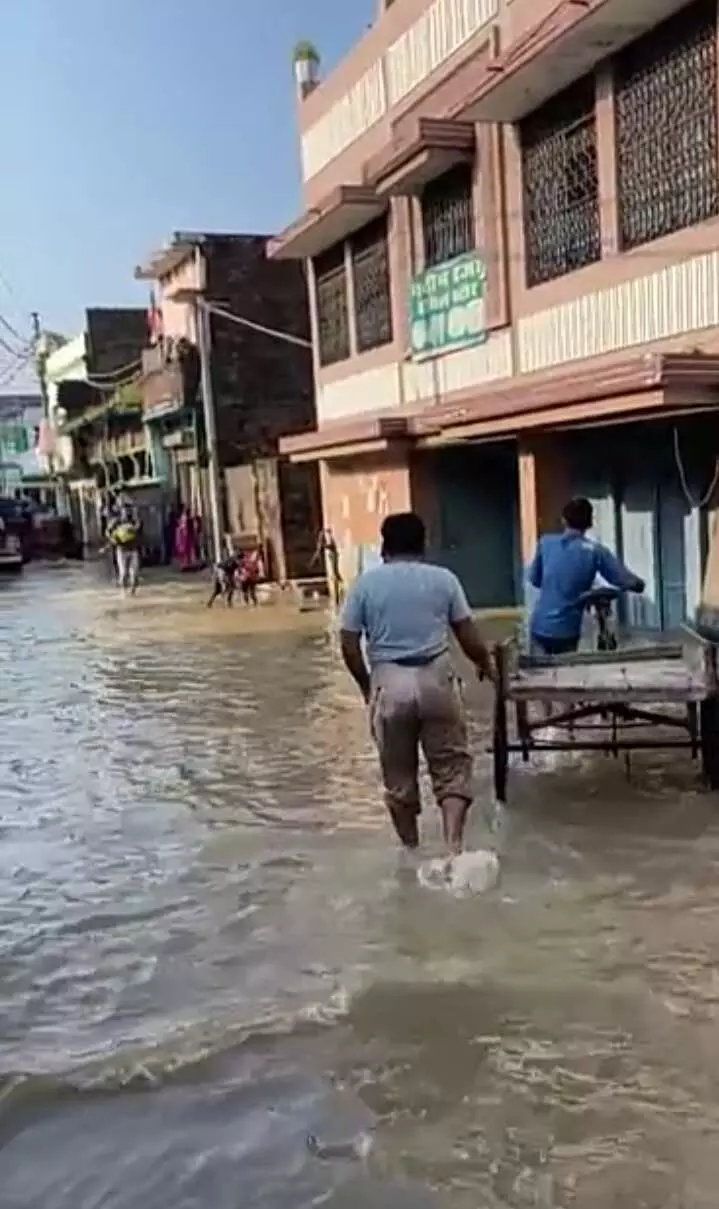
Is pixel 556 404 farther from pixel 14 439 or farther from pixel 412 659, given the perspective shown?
pixel 14 439

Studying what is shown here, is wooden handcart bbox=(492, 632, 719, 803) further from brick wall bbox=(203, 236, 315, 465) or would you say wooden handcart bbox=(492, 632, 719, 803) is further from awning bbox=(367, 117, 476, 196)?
brick wall bbox=(203, 236, 315, 465)

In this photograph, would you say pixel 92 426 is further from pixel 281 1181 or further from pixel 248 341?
pixel 281 1181

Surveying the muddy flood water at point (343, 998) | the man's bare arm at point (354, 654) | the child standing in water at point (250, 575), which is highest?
the man's bare arm at point (354, 654)

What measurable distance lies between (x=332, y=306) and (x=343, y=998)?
17.2m

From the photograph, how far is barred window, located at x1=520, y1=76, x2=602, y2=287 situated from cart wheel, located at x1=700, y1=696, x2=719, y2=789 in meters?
6.38

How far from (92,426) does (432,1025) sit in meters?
44.6

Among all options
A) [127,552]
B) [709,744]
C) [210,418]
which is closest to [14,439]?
[210,418]

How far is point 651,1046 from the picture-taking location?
4.63m

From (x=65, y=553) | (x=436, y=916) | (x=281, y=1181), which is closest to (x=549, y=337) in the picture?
(x=436, y=916)

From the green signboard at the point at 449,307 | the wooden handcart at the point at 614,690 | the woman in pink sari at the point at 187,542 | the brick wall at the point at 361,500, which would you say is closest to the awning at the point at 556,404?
the brick wall at the point at 361,500

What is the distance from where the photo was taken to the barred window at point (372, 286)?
1858 centimetres

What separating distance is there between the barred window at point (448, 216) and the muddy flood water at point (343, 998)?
8100mm

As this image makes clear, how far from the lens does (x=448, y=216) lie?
1619 cm

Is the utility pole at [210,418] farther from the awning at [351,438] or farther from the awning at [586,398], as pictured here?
the awning at [586,398]
